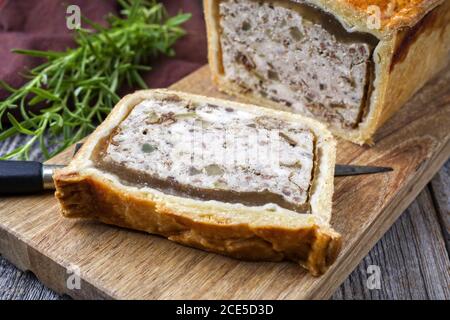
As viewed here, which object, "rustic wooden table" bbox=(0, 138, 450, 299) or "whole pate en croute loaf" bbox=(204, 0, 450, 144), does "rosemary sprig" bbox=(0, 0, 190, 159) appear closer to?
"whole pate en croute loaf" bbox=(204, 0, 450, 144)

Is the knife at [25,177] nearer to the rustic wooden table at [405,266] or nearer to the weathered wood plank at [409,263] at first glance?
the rustic wooden table at [405,266]

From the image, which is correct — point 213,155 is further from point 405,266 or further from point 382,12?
point 382,12

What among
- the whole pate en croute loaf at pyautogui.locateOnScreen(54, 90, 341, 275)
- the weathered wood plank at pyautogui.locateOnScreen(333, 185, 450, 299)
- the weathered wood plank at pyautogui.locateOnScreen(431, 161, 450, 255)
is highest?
the whole pate en croute loaf at pyautogui.locateOnScreen(54, 90, 341, 275)

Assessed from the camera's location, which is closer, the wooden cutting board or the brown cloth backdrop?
the wooden cutting board

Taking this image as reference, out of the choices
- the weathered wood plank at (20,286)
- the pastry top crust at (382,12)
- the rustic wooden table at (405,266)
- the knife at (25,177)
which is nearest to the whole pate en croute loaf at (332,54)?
the pastry top crust at (382,12)

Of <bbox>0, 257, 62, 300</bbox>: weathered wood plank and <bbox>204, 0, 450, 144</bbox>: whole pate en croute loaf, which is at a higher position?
<bbox>204, 0, 450, 144</bbox>: whole pate en croute loaf

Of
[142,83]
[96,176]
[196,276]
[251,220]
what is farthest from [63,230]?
[142,83]

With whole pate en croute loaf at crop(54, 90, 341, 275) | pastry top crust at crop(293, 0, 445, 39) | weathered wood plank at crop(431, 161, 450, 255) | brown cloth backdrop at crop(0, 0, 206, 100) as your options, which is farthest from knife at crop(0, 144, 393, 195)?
weathered wood plank at crop(431, 161, 450, 255)
